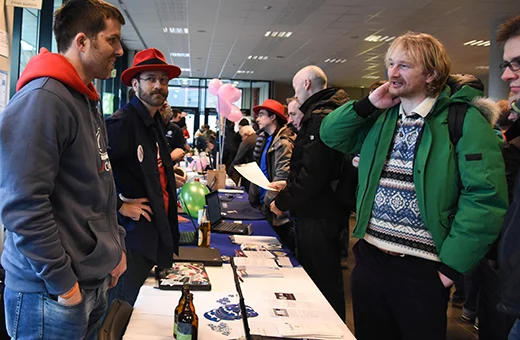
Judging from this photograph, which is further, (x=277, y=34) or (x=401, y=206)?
(x=277, y=34)

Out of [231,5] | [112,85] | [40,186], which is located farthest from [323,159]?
[112,85]

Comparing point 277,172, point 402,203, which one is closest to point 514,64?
point 402,203

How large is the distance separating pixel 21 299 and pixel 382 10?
7569 millimetres

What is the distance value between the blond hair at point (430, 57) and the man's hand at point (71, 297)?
1302mm

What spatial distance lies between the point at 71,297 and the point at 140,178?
70 centimetres

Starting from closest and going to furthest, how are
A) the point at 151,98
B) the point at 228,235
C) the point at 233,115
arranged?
the point at 151,98 < the point at 228,235 < the point at 233,115

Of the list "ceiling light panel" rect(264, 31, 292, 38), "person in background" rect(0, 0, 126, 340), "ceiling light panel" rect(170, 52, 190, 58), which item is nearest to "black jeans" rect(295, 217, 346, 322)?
"person in background" rect(0, 0, 126, 340)

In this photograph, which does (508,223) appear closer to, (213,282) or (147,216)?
(213,282)

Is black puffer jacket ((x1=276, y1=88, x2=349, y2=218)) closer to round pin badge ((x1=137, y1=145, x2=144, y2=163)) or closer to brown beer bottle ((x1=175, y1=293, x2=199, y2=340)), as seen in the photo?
round pin badge ((x1=137, y1=145, x2=144, y2=163))

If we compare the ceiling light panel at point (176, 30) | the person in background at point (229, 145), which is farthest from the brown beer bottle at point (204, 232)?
the ceiling light panel at point (176, 30)

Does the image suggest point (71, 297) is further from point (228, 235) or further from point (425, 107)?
point (228, 235)

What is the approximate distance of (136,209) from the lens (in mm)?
1745

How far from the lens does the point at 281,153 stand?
10.8 ft

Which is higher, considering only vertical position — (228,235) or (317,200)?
(317,200)
